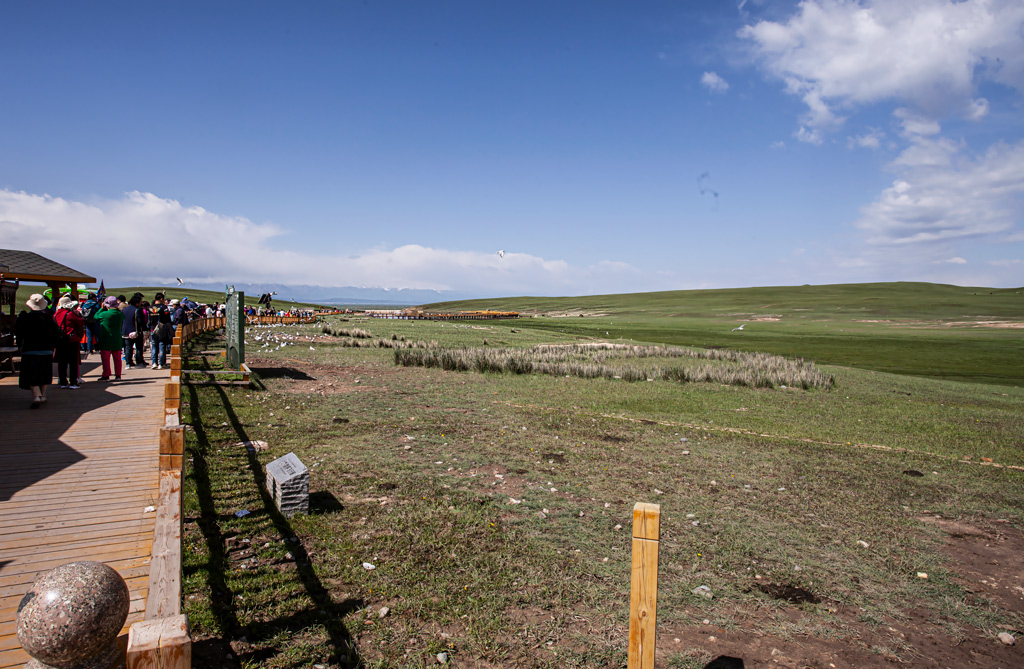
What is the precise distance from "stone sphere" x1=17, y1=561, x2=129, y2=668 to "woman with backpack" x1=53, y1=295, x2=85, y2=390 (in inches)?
488

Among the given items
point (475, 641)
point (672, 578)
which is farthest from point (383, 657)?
point (672, 578)

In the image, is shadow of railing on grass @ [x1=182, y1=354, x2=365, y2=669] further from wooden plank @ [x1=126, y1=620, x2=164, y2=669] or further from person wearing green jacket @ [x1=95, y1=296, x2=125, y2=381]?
person wearing green jacket @ [x1=95, y1=296, x2=125, y2=381]

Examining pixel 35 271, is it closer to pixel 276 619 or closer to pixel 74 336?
pixel 74 336

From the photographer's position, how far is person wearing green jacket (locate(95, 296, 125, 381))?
14.2 m

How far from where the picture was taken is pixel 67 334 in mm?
13172

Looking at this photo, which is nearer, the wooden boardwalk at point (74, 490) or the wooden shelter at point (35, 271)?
the wooden boardwalk at point (74, 490)

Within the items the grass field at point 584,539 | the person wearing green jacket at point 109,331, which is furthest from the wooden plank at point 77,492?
the person wearing green jacket at point 109,331

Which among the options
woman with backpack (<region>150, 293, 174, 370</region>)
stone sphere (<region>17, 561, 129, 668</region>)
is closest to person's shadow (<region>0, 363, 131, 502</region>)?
woman with backpack (<region>150, 293, 174, 370</region>)

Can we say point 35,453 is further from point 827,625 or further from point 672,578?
point 827,625

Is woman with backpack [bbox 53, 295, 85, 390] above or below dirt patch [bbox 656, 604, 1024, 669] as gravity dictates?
above

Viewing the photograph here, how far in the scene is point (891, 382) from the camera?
24016 mm

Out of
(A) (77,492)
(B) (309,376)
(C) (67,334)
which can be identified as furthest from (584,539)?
(B) (309,376)

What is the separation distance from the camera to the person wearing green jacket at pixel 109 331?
14.2 metres

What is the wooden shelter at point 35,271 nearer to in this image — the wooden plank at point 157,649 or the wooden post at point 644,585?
the wooden plank at point 157,649
